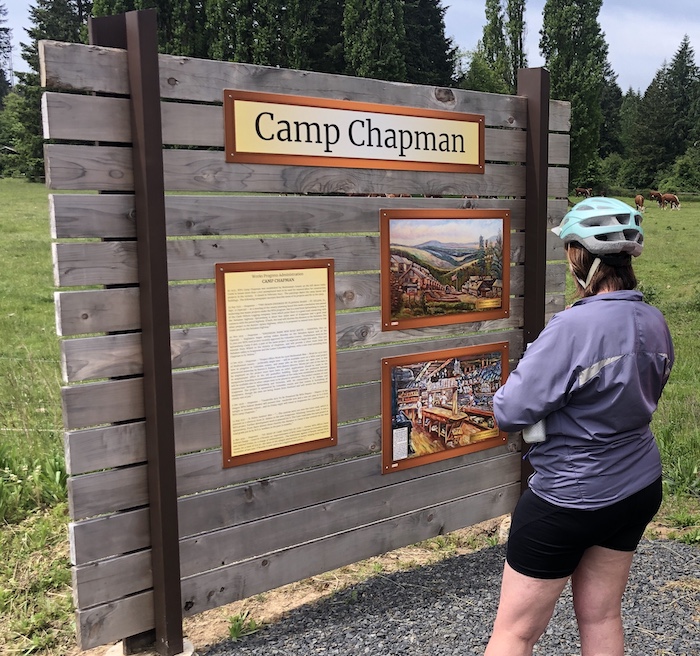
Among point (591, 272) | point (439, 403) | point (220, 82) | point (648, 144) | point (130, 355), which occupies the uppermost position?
point (648, 144)

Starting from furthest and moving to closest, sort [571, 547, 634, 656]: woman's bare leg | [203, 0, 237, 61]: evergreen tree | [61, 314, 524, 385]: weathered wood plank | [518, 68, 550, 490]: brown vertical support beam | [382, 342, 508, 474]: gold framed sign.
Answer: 1. [203, 0, 237, 61]: evergreen tree
2. [518, 68, 550, 490]: brown vertical support beam
3. [382, 342, 508, 474]: gold framed sign
4. [61, 314, 524, 385]: weathered wood plank
5. [571, 547, 634, 656]: woman's bare leg

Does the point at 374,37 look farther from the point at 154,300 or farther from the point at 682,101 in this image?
the point at 682,101

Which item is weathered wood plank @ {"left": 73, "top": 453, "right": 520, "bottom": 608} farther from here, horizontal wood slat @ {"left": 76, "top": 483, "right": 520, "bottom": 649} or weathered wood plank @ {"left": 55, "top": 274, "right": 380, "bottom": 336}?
weathered wood plank @ {"left": 55, "top": 274, "right": 380, "bottom": 336}

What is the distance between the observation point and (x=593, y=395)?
240 centimetres

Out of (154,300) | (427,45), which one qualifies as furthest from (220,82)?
(427,45)

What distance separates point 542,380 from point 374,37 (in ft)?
143

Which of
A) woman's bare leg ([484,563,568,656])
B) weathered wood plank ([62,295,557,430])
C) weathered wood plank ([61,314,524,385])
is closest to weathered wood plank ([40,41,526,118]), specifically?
weathered wood plank ([61,314,524,385])

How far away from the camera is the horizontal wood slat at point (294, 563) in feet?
11.3

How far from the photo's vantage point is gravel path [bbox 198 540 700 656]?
3.67m

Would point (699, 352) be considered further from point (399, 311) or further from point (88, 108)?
point (88, 108)

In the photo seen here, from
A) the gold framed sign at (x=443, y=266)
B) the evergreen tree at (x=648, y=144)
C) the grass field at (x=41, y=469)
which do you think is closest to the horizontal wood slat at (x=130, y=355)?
the gold framed sign at (x=443, y=266)

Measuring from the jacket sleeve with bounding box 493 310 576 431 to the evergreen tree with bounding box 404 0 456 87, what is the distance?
49192mm

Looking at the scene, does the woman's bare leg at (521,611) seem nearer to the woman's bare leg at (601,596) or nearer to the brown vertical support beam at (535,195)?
the woman's bare leg at (601,596)

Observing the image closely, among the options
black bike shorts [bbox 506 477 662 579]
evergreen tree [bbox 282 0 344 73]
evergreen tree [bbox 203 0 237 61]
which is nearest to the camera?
black bike shorts [bbox 506 477 662 579]
